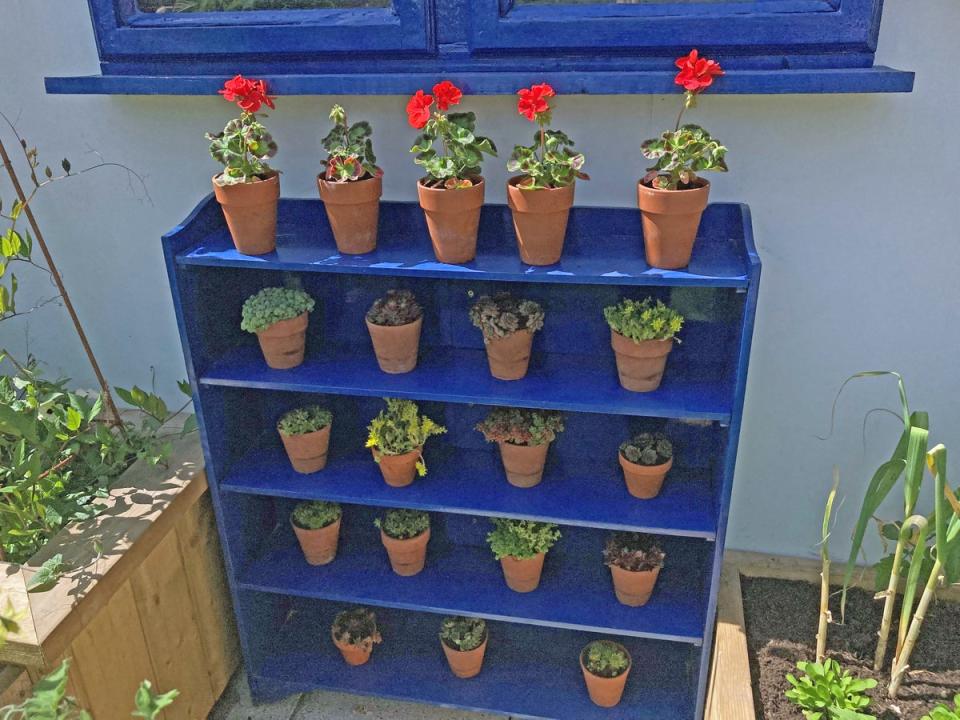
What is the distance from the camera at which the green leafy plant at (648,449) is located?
196 centimetres

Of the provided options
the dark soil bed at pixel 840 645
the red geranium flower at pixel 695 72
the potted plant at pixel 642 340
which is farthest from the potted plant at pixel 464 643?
the red geranium flower at pixel 695 72

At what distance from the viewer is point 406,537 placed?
2.19m

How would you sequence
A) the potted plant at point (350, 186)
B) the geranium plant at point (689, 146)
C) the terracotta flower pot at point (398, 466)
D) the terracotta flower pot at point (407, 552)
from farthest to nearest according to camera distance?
the terracotta flower pot at point (407, 552) → the terracotta flower pot at point (398, 466) → the potted plant at point (350, 186) → the geranium plant at point (689, 146)

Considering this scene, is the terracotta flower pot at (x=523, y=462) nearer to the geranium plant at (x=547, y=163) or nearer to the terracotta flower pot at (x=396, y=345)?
the terracotta flower pot at (x=396, y=345)

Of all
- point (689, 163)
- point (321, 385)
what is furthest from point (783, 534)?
point (321, 385)

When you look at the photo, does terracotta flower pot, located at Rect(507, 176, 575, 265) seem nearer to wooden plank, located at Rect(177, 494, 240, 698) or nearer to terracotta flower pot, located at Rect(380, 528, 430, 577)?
terracotta flower pot, located at Rect(380, 528, 430, 577)

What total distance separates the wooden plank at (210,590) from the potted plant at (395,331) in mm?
681

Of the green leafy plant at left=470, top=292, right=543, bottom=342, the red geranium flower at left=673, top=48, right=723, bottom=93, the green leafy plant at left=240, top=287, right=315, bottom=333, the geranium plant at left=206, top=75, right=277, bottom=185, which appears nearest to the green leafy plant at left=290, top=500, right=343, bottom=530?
the green leafy plant at left=240, top=287, right=315, bottom=333

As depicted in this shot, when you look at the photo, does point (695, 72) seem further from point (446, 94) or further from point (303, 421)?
point (303, 421)

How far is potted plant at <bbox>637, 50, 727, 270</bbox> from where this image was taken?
166 cm

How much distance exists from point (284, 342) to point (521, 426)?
62 centimetres

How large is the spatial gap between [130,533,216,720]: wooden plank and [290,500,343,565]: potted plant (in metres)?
0.32

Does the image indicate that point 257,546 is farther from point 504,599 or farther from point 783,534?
point 783,534

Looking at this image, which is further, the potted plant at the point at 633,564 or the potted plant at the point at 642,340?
the potted plant at the point at 633,564
